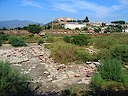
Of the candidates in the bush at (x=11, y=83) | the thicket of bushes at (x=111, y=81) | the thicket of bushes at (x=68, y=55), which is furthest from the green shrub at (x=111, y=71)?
the thicket of bushes at (x=68, y=55)

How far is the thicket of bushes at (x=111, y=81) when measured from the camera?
13.4 meters

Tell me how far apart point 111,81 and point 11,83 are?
5.05 meters

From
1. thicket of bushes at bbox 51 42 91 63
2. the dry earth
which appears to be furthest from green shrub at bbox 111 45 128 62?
thicket of bushes at bbox 51 42 91 63

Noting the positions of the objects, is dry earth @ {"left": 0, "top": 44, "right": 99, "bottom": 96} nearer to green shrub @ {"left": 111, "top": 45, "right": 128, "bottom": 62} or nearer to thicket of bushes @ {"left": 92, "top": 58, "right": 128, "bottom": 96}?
green shrub @ {"left": 111, "top": 45, "right": 128, "bottom": 62}

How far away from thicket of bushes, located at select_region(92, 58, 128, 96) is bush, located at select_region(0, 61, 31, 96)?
3.64 meters

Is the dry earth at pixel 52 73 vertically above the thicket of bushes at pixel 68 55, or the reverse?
the thicket of bushes at pixel 68 55

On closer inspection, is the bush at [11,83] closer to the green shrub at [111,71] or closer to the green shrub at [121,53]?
the green shrub at [111,71]

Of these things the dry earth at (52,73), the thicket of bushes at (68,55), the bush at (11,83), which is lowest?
the dry earth at (52,73)

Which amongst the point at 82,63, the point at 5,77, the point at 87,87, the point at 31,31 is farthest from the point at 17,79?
the point at 31,31

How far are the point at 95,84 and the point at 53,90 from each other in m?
2.84

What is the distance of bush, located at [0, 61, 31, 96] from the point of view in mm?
11164

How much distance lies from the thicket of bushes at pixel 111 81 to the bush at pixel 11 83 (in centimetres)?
364

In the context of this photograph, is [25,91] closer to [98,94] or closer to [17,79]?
[17,79]

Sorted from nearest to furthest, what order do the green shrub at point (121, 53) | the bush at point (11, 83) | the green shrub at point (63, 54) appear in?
the bush at point (11, 83)
the green shrub at point (121, 53)
the green shrub at point (63, 54)
